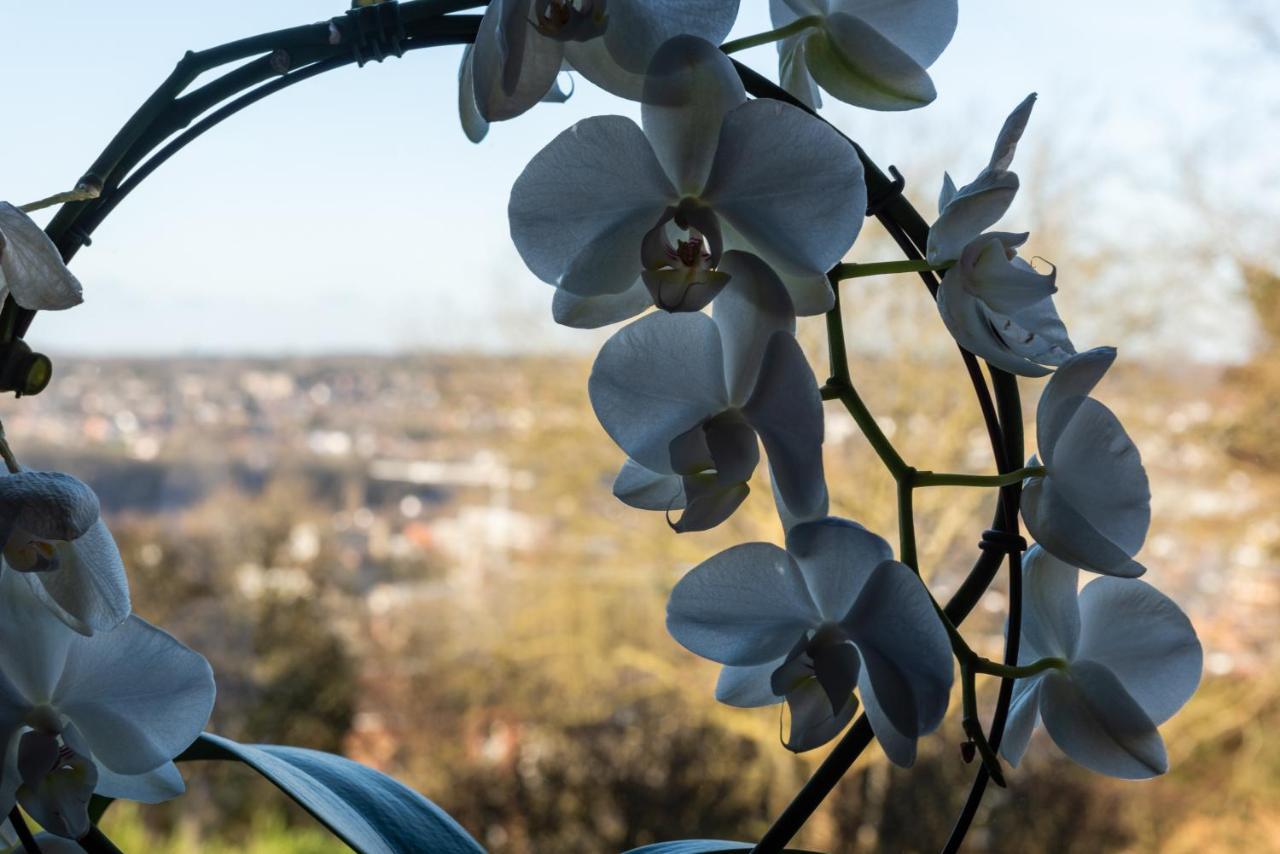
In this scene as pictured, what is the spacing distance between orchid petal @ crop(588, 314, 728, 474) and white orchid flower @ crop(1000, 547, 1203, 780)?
8 centimetres

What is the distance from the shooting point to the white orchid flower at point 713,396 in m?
0.17

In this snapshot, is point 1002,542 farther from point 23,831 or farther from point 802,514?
point 23,831

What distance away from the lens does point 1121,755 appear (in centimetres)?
20

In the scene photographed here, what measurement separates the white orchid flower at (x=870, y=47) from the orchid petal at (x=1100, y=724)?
0.37 ft

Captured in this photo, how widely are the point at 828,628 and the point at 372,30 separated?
0.14 meters

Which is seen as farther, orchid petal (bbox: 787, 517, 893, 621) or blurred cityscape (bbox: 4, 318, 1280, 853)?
blurred cityscape (bbox: 4, 318, 1280, 853)

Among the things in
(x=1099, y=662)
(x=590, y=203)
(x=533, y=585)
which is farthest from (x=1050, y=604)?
(x=533, y=585)

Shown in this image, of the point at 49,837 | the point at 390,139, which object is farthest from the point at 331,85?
the point at 49,837

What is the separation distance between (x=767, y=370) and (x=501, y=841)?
2.64m

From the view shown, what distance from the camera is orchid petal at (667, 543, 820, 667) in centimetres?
18

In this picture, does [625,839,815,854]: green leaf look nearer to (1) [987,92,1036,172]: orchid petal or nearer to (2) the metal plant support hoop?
(2) the metal plant support hoop

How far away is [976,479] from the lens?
17 centimetres

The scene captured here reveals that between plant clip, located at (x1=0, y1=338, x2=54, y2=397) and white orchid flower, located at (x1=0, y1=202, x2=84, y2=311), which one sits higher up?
white orchid flower, located at (x1=0, y1=202, x2=84, y2=311)

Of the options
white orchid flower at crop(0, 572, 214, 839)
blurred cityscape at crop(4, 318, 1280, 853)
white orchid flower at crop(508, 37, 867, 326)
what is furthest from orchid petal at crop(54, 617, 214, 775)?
blurred cityscape at crop(4, 318, 1280, 853)
